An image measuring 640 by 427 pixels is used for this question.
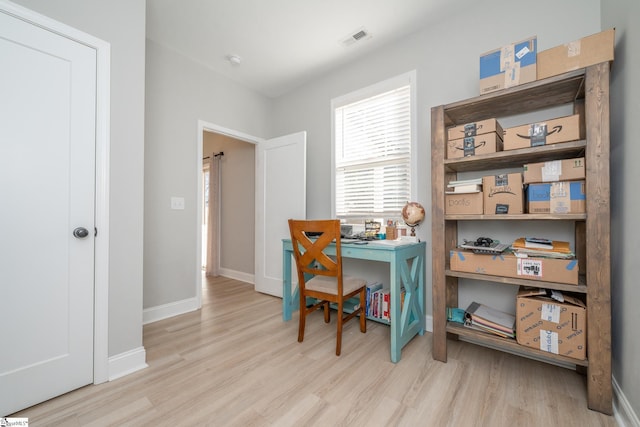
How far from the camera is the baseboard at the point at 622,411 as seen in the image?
1.10 meters

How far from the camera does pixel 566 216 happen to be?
1388 millimetres

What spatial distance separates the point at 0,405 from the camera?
4.06 feet

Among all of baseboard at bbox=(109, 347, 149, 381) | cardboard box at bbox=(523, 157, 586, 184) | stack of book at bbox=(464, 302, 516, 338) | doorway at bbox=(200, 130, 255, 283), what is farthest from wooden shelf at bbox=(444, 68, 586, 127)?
doorway at bbox=(200, 130, 255, 283)

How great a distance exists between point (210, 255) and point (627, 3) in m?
4.92

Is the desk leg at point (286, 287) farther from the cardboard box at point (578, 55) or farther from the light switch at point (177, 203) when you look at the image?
the cardboard box at point (578, 55)

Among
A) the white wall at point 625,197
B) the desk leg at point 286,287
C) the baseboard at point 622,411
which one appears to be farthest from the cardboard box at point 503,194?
the desk leg at point 286,287

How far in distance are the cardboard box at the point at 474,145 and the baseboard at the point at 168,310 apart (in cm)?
283

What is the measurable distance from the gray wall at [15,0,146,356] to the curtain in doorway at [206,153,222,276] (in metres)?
2.71

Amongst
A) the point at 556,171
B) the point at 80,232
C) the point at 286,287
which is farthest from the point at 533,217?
the point at 80,232

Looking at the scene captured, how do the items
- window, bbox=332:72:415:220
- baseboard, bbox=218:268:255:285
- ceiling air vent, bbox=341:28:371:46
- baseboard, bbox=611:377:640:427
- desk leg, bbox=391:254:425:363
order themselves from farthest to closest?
baseboard, bbox=218:268:255:285 → window, bbox=332:72:415:220 → ceiling air vent, bbox=341:28:371:46 → desk leg, bbox=391:254:425:363 → baseboard, bbox=611:377:640:427

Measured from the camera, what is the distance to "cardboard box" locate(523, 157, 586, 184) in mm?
1389

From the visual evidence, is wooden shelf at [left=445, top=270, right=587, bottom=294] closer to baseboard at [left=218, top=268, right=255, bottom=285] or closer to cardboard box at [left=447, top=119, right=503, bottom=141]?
cardboard box at [left=447, top=119, right=503, bottom=141]


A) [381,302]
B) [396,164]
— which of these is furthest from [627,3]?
[381,302]

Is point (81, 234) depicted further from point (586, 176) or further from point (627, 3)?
point (627, 3)
